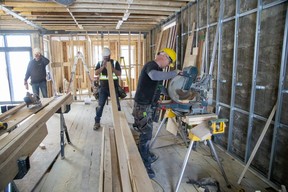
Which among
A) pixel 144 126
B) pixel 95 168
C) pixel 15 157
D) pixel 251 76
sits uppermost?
pixel 251 76

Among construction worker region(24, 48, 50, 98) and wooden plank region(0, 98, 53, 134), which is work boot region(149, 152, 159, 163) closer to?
wooden plank region(0, 98, 53, 134)

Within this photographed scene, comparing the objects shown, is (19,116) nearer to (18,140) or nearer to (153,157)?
(18,140)

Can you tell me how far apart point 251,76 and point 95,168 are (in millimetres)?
2409

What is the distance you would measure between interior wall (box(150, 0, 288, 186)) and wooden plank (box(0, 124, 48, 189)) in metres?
1.86

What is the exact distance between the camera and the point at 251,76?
2670mm

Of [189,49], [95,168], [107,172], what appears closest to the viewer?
[107,172]

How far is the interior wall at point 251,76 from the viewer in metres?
2.29

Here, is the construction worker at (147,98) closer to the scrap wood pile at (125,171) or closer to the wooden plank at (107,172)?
the scrap wood pile at (125,171)

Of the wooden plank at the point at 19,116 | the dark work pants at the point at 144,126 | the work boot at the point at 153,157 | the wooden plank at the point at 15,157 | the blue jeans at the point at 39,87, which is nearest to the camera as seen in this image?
the wooden plank at the point at 15,157

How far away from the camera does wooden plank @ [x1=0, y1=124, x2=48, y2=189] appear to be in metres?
1.08

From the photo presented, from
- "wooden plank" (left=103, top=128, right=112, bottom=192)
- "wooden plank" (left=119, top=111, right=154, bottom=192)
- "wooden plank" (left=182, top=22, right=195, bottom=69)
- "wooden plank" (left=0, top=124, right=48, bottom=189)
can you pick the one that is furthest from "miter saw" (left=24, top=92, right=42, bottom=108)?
"wooden plank" (left=182, top=22, right=195, bottom=69)

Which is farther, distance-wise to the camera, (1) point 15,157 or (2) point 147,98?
(2) point 147,98

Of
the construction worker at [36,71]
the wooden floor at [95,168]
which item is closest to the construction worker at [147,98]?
the wooden floor at [95,168]

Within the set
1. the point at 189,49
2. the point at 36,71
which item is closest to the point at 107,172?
the point at 189,49
